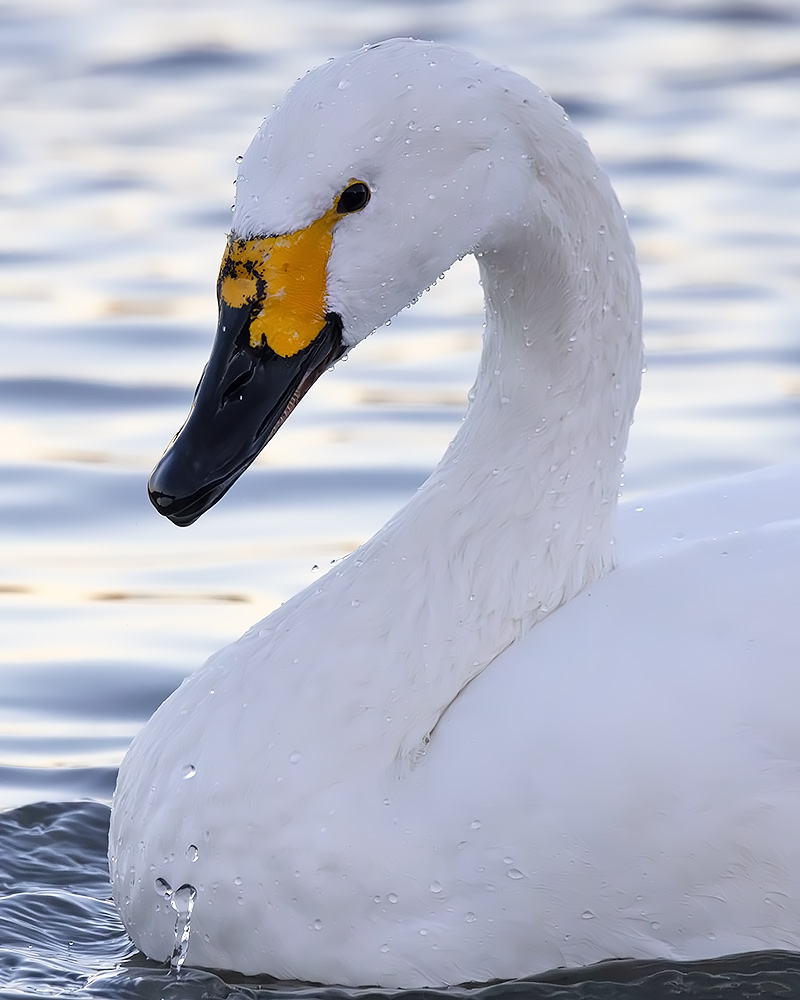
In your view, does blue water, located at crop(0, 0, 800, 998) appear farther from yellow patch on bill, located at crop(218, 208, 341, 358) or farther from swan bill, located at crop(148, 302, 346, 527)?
yellow patch on bill, located at crop(218, 208, 341, 358)

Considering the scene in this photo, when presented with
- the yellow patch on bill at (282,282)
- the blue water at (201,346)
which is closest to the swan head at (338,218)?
the yellow patch on bill at (282,282)

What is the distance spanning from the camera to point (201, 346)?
853cm

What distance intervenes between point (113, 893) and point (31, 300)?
15.2 ft

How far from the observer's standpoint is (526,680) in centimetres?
447

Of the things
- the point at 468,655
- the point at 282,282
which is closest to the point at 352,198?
the point at 282,282

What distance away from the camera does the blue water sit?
580 cm

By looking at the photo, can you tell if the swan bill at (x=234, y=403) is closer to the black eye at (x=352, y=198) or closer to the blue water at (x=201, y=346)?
the black eye at (x=352, y=198)

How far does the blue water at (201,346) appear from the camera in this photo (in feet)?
19.0

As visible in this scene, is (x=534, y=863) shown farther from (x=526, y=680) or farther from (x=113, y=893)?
(x=113, y=893)

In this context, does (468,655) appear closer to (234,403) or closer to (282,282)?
(234,403)

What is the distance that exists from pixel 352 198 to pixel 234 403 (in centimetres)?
43

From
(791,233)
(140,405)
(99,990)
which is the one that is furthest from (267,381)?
(791,233)

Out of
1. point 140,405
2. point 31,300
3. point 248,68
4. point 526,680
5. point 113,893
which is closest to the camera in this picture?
point 526,680

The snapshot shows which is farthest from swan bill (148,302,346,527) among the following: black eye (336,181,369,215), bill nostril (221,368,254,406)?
black eye (336,181,369,215)
